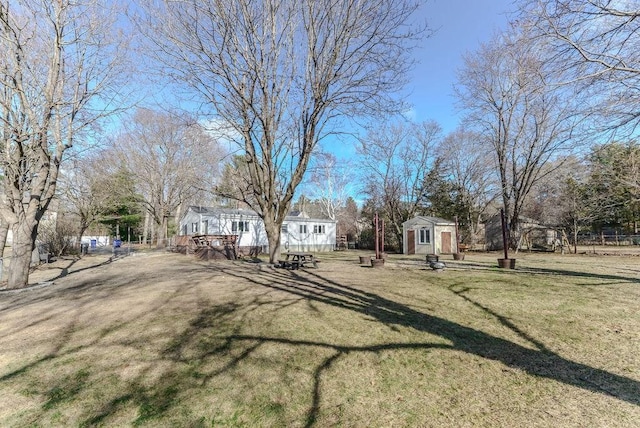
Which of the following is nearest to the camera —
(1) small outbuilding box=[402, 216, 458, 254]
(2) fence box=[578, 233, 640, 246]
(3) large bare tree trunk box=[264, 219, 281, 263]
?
(3) large bare tree trunk box=[264, 219, 281, 263]

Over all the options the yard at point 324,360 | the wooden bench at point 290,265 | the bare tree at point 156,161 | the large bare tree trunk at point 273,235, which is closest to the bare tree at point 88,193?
the bare tree at point 156,161

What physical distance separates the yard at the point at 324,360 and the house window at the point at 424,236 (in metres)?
18.4

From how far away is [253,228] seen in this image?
84.7 feet

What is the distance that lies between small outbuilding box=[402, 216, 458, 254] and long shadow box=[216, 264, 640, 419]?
19.2 m

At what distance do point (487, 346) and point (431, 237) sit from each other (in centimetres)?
2190

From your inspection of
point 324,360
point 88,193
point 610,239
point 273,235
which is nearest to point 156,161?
point 88,193

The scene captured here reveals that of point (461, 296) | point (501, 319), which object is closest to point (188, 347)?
point (501, 319)

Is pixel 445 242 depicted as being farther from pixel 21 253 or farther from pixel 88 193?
pixel 88 193

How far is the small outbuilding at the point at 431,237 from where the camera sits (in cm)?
2527

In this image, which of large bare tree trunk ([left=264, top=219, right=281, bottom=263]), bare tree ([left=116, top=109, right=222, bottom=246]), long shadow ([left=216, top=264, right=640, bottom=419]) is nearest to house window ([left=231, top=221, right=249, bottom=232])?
bare tree ([left=116, top=109, right=222, bottom=246])

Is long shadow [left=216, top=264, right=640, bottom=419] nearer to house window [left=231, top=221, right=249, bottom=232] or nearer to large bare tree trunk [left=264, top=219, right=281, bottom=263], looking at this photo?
large bare tree trunk [left=264, top=219, right=281, bottom=263]

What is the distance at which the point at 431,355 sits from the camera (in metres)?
4.17

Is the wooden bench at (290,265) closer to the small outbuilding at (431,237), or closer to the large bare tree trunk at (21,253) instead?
the large bare tree trunk at (21,253)

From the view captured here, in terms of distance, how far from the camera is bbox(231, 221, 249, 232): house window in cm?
2483
